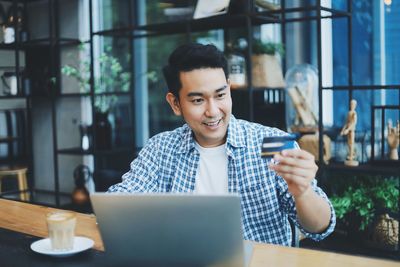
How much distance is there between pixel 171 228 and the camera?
4.08ft

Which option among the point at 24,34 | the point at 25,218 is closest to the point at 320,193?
the point at 25,218

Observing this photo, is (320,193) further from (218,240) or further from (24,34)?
(24,34)

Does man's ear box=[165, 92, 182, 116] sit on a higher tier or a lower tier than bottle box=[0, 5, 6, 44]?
lower

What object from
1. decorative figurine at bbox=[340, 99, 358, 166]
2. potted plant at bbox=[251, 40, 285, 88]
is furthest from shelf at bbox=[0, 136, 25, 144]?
decorative figurine at bbox=[340, 99, 358, 166]

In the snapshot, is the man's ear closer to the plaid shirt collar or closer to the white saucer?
the plaid shirt collar

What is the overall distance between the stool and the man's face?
3.48 m

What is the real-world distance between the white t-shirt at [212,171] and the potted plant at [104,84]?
2.80m

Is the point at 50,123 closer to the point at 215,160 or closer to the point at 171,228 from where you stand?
the point at 215,160

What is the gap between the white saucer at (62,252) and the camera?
61.0 inches

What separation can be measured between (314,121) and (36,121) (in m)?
3.16

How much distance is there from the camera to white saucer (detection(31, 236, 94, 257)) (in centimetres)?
155

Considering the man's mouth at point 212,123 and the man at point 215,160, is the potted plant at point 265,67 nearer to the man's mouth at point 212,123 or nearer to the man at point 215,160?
the man at point 215,160

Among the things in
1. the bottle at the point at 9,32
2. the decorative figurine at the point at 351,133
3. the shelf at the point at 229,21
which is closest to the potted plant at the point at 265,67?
the shelf at the point at 229,21

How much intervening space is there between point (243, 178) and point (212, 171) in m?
0.13
